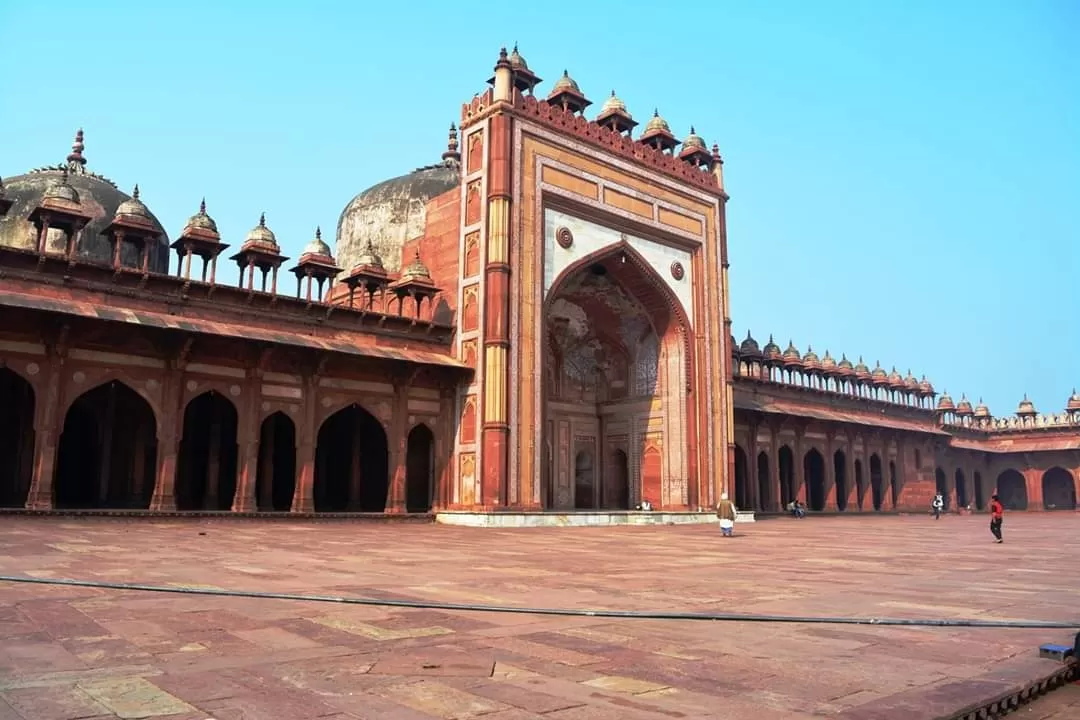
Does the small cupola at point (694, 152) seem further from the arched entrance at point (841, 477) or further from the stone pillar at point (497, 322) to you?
the arched entrance at point (841, 477)

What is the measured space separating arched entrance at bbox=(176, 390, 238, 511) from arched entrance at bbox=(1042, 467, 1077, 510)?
48.2 meters

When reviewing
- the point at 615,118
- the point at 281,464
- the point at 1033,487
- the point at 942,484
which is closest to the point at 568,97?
the point at 615,118

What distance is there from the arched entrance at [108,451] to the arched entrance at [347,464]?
4970 mm

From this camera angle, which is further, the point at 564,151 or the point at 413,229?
the point at 413,229

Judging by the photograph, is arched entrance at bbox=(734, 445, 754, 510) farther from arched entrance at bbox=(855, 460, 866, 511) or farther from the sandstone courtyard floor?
the sandstone courtyard floor

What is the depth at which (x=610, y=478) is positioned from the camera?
31.1m

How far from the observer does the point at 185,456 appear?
2342 cm

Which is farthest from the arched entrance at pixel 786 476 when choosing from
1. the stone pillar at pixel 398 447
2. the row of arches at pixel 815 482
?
the stone pillar at pixel 398 447

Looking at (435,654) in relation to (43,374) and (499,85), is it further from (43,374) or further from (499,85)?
(499,85)

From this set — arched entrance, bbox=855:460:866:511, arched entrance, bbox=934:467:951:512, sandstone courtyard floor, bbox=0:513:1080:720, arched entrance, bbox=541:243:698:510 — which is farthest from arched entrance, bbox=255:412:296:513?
arched entrance, bbox=934:467:951:512

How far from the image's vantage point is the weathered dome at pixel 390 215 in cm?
3253

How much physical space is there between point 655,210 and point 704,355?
17.0ft

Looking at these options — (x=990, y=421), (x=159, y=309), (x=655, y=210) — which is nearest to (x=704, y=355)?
(x=655, y=210)

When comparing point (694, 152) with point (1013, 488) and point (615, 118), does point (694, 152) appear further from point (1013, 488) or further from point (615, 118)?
point (1013, 488)
